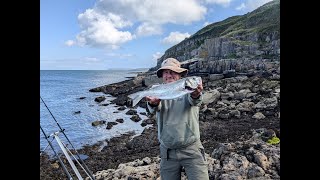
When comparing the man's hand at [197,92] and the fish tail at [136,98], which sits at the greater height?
the man's hand at [197,92]

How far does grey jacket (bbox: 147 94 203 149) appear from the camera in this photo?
3.68 m

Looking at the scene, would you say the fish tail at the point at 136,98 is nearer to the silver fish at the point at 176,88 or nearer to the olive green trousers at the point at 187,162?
the silver fish at the point at 176,88

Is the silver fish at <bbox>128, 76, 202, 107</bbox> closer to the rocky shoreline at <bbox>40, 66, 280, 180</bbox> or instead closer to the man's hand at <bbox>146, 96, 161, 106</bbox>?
the man's hand at <bbox>146, 96, 161, 106</bbox>

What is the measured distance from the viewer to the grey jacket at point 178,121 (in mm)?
3682

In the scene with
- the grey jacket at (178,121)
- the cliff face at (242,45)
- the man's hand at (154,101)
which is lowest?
the grey jacket at (178,121)

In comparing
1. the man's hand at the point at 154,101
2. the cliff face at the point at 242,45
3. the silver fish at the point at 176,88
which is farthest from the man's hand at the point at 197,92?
the cliff face at the point at 242,45

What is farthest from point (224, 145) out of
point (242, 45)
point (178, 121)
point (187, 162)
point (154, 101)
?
point (242, 45)

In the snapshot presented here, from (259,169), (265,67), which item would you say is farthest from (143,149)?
(265,67)

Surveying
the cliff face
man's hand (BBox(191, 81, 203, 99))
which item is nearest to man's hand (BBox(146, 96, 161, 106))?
man's hand (BBox(191, 81, 203, 99))

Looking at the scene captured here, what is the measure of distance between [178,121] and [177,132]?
123 mm
